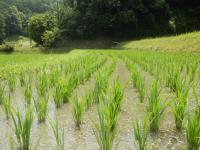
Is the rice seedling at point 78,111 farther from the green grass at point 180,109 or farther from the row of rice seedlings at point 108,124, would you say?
the green grass at point 180,109

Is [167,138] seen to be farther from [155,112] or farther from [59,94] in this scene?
[59,94]

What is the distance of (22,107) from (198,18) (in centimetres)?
3656

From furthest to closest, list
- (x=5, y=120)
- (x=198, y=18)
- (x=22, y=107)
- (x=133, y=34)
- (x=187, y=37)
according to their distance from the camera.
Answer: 1. (x=133, y=34)
2. (x=198, y=18)
3. (x=187, y=37)
4. (x=22, y=107)
5. (x=5, y=120)

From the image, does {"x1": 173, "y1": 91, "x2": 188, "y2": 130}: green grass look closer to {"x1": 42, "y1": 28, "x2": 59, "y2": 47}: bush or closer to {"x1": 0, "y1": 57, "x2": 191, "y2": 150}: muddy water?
{"x1": 0, "y1": 57, "x2": 191, "y2": 150}: muddy water

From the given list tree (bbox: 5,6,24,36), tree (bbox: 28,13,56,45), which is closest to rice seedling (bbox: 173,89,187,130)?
tree (bbox: 28,13,56,45)

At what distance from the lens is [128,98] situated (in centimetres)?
536

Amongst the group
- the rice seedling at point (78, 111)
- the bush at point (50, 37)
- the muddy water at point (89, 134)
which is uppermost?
the rice seedling at point (78, 111)

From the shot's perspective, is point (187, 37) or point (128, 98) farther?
point (187, 37)

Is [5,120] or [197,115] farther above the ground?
[197,115]

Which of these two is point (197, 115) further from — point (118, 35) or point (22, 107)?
point (118, 35)

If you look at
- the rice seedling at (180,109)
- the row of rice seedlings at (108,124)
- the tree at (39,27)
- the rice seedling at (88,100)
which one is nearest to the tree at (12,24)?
the tree at (39,27)

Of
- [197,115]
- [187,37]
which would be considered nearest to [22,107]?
[197,115]

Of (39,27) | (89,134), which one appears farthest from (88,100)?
(39,27)

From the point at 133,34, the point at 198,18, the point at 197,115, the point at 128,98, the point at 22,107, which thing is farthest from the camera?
the point at 133,34
